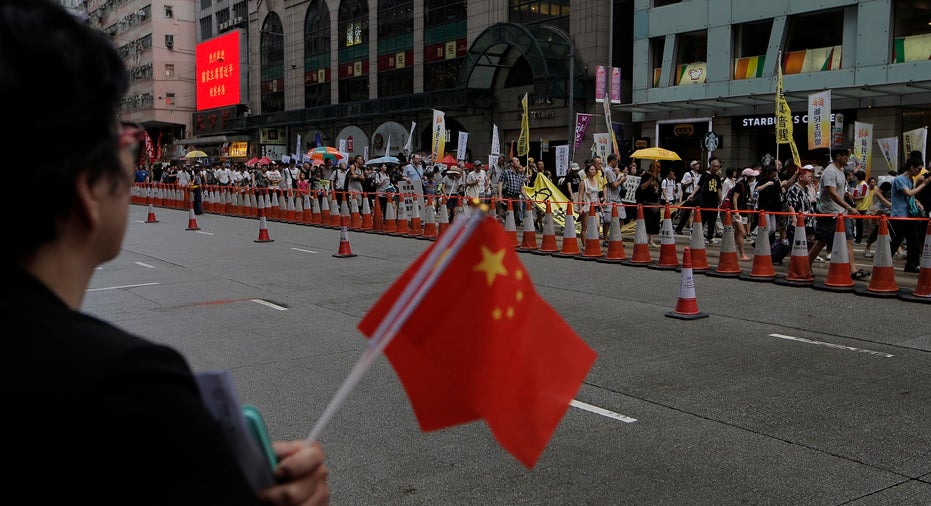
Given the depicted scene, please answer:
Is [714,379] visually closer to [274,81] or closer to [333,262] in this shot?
[333,262]

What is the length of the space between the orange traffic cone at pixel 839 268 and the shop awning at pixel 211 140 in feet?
211

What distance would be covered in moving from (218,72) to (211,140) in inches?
245

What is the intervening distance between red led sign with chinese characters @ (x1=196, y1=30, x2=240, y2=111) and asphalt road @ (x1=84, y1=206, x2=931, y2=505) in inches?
2585

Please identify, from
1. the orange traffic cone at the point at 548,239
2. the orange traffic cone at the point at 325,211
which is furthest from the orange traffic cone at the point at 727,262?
the orange traffic cone at the point at 325,211

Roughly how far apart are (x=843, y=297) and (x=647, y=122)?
24.5m

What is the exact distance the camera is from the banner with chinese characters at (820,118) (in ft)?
65.6

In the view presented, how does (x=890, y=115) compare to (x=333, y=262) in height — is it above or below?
A: above

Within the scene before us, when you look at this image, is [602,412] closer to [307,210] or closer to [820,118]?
[820,118]

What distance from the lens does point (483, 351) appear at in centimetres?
164

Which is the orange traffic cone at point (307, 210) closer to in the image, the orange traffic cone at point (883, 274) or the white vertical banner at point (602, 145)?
the white vertical banner at point (602, 145)

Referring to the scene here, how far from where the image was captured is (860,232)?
20078mm

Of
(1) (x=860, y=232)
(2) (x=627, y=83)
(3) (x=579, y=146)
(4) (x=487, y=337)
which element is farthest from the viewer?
(2) (x=627, y=83)

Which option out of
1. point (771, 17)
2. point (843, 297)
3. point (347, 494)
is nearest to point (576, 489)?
point (347, 494)

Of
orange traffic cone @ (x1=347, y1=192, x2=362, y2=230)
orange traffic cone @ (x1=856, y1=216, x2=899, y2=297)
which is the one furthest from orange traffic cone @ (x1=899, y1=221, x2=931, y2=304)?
orange traffic cone @ (x1=347, y1=192, x2=362, y2=230)
